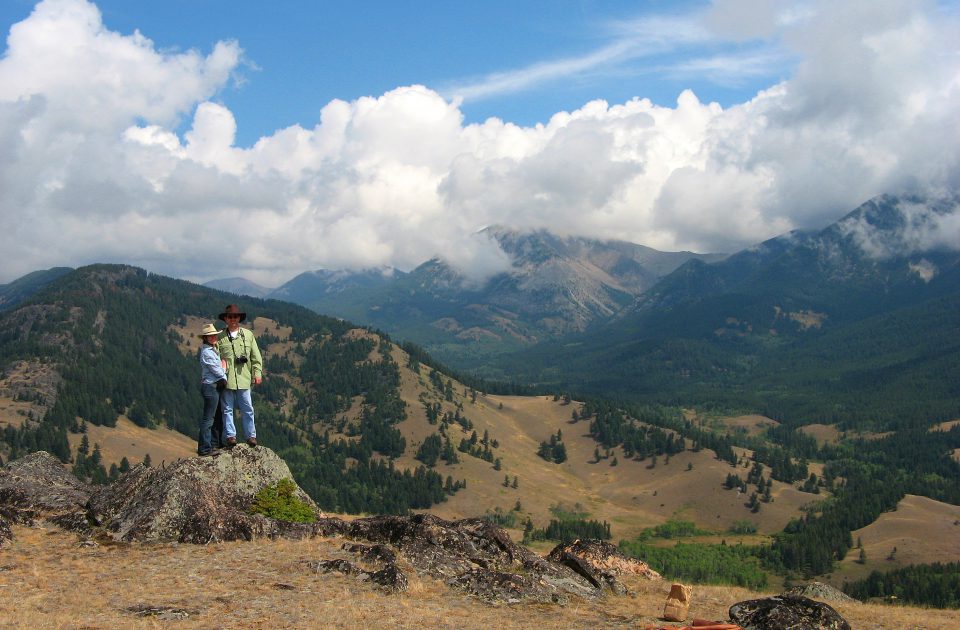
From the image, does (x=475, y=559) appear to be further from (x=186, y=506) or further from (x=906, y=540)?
(x=906, y=540)

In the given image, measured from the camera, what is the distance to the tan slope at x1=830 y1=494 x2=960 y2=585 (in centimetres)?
15838

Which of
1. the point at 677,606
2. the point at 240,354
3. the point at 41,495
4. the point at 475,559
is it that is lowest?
the point at 475,559

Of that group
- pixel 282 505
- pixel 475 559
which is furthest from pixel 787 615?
pixel 282 505

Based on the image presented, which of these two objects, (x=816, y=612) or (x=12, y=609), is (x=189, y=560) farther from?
(x=816, y=612)

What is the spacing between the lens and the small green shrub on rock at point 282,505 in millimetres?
27016

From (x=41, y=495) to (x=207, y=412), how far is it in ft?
25.3

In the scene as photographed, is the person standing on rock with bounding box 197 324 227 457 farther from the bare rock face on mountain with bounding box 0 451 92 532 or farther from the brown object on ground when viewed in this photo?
the brown object on ground

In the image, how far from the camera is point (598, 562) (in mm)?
27688

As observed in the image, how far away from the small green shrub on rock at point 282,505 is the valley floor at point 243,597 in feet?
9.18

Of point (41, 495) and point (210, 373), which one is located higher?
point (210, 373)

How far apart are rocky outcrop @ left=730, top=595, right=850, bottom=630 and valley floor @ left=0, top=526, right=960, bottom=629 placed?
2058mm

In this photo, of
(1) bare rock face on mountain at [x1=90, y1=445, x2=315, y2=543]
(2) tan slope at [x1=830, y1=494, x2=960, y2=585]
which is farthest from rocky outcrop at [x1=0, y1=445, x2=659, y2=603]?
(2) tan slope at [x1=830, y1=494, x2=960, y2=585]

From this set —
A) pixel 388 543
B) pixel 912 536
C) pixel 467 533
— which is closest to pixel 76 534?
pixel 388 543

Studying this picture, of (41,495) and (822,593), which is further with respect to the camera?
(822,593)
